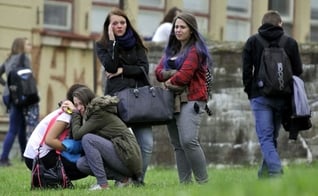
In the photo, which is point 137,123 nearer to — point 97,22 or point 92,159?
point 92,159

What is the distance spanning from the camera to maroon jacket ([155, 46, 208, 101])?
1203cm

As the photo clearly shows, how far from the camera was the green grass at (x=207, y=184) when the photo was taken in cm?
614

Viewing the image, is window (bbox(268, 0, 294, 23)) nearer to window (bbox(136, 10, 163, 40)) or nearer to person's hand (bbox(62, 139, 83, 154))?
window (bbox(136, 10, 163, 40))

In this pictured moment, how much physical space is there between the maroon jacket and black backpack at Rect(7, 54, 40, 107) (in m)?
6.48

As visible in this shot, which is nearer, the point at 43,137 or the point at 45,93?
the point at 43,137

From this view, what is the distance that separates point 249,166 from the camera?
1695 centimetres

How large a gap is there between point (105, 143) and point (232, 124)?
5.36 metres

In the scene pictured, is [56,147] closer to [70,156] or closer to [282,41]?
[70,156]

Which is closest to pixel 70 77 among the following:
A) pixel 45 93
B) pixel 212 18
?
pixel 45 93

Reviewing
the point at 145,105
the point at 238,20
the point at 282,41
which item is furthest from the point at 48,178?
the point at 238,20

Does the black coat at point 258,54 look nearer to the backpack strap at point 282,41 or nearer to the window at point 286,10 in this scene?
the backpack strap at point 282,41

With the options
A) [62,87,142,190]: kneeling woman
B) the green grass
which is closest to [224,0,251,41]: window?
the green grass

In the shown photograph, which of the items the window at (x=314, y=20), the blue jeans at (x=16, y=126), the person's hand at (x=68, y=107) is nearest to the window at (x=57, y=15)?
the blue jeans at (x=16, y=126)

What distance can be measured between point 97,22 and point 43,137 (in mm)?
12364
